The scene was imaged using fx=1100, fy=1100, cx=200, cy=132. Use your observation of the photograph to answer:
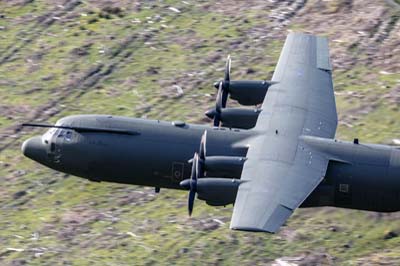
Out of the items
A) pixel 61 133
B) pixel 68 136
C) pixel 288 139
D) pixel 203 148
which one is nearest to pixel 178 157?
pixel 203 148

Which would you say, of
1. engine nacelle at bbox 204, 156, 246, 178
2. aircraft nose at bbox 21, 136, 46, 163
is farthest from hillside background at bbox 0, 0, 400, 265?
engine nacelle at bbox 204, 156, 246, 178

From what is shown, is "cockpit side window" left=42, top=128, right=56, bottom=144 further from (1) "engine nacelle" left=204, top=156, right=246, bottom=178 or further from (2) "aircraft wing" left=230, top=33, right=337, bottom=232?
(2) "aircraft wing" left=230, top=33, right=337, bottom=232

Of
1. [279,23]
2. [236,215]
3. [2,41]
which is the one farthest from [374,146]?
[2,41]

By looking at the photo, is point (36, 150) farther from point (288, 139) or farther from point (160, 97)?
point (160, 97)

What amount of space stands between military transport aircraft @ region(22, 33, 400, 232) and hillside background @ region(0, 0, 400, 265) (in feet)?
6.69

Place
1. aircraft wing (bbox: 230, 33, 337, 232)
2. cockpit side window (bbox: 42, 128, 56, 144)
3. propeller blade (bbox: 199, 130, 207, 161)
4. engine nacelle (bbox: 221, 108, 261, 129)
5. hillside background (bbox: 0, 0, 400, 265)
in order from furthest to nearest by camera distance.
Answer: engine nacelle (bbox: 221, 108, 261, 129) < cockpit side window (bbox: 42, 128, 56, 144) < hillside background (bbox: 0, 0, 400, 265) < propeller blade (bbox: 199, 130, 207, 161) < aircraft wing (bbox: 230, 33, 337, 232)

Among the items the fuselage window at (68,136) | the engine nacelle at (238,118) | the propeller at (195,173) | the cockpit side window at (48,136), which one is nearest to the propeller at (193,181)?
the propeller at (195,173)

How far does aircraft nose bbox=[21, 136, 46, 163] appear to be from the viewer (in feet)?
149

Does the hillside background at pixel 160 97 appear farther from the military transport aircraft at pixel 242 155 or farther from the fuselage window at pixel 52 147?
the fuselage window at pixel 52 147

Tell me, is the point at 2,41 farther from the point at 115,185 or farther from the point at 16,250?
the point at 16,250

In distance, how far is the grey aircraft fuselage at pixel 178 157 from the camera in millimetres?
42750

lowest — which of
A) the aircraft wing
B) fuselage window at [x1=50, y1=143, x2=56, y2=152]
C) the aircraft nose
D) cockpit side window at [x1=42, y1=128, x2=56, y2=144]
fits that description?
the aircraft nose

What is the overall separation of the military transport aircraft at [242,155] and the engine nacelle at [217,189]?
0.04 meters

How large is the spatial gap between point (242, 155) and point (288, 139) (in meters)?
2.01
